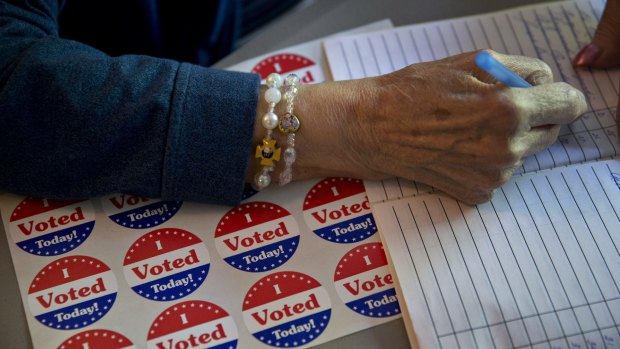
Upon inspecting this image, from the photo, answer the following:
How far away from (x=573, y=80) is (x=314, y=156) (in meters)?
0.42

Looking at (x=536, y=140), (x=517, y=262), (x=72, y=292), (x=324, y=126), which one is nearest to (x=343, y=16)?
(x=324, y=126)

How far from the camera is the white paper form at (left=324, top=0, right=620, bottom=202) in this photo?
82 cm

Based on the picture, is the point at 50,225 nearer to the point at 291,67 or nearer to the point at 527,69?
the point at 291,67

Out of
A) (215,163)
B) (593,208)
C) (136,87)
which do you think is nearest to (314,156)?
(215,163)

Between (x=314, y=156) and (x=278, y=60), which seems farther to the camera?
(x=278, y=60)

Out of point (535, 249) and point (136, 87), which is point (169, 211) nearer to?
point (136, 87)

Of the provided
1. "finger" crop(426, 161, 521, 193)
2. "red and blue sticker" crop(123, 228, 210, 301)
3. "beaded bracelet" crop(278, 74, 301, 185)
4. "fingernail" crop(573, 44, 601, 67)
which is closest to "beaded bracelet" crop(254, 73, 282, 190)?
"beaded bracelet" crop(278, 74, 301, 185)

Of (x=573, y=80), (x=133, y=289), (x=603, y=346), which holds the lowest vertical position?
(x=603, y=346)

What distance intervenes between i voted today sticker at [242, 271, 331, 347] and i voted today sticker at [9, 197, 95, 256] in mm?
240

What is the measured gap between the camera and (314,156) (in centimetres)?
75

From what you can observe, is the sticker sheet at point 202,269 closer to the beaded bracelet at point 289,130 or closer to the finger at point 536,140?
the beaded bracelet at point 289,130

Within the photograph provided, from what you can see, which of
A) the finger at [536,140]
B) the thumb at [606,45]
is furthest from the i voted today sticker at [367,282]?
the thumb at [606,45]

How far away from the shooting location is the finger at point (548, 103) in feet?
2.23

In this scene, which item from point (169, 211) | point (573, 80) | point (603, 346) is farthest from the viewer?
point (573, 80)
